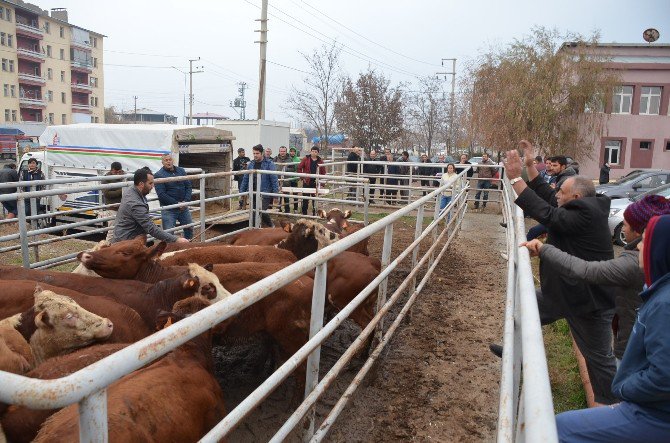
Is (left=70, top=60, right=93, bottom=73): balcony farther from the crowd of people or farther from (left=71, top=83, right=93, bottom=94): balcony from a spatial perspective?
the crowd of people

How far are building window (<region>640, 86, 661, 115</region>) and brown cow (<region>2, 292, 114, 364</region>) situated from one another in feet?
122

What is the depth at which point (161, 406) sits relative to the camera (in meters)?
2.46

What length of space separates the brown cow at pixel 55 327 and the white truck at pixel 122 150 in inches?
392

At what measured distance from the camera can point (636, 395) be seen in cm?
229

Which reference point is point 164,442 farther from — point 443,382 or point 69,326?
point 443,382

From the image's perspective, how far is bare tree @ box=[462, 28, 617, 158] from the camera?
82.6 ft

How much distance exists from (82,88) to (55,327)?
90653mm

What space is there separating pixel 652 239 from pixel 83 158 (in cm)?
1502

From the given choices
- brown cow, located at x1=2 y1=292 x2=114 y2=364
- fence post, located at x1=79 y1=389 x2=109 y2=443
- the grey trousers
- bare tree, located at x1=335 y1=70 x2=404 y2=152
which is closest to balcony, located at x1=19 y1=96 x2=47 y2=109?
bare tree, located at x1=335 y1=70 x2=404 y2=152

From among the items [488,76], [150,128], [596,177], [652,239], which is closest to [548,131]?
[488,76]

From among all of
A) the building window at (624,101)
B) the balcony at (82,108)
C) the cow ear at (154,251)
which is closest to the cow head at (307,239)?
the cow ear at (154,251)

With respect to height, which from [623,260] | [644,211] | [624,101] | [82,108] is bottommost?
[623,260]

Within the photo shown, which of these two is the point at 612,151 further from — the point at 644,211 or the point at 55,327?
the point at 55,327

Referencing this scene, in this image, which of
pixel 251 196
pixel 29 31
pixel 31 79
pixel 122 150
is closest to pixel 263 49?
pixel 122 150
